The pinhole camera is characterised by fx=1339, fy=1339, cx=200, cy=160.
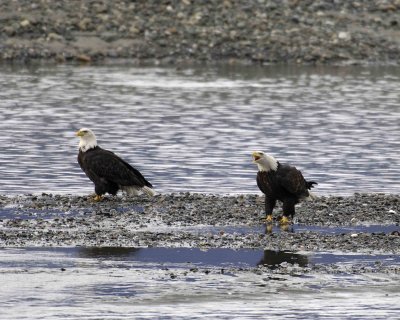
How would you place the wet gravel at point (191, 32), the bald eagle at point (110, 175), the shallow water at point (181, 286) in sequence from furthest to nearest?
the wet gravel at point (191, 32) → the bald eagle at point (110, 175) → the shallow water at point (181, 286)

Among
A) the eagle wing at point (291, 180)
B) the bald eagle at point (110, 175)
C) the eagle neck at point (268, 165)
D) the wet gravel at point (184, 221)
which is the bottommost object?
the wet gravel at point (184, 221)

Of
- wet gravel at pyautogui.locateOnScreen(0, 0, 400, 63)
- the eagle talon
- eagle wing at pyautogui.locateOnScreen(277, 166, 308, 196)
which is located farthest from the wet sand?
wet gravel at pyautogui.locateOnScreen(0, 0, 400, 63)

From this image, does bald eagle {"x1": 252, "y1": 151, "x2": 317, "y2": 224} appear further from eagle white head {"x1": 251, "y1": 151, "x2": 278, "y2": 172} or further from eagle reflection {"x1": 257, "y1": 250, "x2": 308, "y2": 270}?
eagle reflection {"x1": 257, "y1": 250, "x2": 308, "y2": 270}

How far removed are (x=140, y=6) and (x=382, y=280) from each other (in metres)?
45.2

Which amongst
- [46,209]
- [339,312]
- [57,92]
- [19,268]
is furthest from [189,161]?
[57,92]

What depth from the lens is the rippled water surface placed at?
1022 inches

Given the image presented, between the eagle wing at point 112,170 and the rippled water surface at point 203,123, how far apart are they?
1.44 m

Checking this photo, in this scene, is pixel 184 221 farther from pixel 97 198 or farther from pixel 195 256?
pixel 195 256

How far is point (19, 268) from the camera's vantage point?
16062mm

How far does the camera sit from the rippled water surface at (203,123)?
25953 millimetres

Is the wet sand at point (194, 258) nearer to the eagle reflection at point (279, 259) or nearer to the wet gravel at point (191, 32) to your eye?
the eagle reflection at point (279, 259)

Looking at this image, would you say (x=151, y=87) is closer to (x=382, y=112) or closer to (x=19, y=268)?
(x=382, y=112)

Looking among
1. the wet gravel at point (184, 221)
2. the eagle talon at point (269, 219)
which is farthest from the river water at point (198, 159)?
the eagle talon at point (269, 219)

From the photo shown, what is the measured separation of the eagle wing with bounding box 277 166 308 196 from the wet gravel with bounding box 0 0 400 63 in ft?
119
